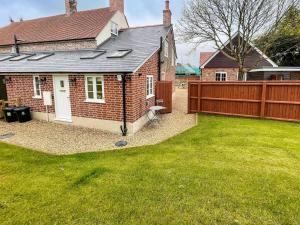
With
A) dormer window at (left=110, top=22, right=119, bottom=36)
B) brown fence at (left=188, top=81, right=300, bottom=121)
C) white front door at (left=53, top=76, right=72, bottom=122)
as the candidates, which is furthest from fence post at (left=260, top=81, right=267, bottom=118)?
dormer window at (left=110, top=22, right=119, bottom=36)

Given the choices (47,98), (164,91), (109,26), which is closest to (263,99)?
(164,91)

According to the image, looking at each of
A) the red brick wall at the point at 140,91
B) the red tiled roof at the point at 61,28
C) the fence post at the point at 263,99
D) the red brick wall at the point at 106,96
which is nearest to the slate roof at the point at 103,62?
the red brick wall at the point at 106,96

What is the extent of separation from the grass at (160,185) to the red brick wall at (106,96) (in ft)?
8.70

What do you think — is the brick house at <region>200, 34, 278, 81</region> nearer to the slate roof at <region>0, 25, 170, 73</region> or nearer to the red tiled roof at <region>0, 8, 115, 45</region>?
the slate roof at <region>0, 25, 170, 73</region>

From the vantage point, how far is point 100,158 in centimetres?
640

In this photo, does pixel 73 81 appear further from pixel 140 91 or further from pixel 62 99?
pixel 140 91

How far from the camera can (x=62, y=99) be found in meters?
10.4

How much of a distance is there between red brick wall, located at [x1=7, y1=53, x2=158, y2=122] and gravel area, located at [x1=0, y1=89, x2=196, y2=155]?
86 centimetres

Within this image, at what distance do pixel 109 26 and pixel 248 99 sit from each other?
37.2 feet

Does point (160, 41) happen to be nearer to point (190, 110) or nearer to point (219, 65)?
point (190, 110)

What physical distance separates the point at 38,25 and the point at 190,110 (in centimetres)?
1618

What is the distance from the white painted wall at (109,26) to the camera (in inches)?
571

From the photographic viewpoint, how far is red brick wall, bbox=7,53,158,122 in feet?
29.4

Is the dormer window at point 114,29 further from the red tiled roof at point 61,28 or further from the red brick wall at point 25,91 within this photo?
the red brick wall at point 25,91
